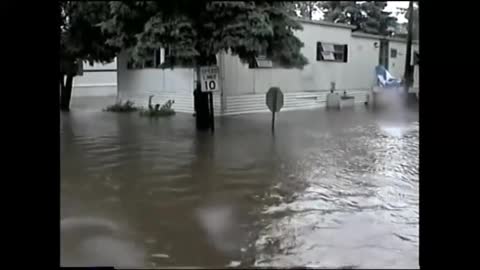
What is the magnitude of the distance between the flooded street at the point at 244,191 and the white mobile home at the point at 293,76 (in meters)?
0.35

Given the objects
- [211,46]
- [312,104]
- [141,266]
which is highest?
[211,46]

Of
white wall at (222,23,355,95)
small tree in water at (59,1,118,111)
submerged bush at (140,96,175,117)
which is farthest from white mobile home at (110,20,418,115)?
small tree in water at (59,1,118,111)

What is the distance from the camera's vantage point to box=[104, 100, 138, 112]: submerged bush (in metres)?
7.73

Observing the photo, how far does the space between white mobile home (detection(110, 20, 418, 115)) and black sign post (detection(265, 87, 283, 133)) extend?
12 cm

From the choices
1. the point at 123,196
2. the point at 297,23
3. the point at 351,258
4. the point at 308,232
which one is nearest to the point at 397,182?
the point at 308,232

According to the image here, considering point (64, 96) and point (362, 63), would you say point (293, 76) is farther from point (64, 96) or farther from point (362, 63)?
point (64, 96)

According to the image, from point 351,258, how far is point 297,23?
5505 millimetres

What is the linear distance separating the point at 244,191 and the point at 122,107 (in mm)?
3482

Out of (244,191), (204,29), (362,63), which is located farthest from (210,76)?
(244,191)

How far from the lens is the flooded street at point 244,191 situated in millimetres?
3559

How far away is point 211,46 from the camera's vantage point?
8.49m

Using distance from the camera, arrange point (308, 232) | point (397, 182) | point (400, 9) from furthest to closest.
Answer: point (400, 9) < point (397, 182) < point (308, 232)

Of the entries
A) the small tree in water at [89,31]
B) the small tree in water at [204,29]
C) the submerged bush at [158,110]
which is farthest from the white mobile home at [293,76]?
the small tree in water at [89,31]
